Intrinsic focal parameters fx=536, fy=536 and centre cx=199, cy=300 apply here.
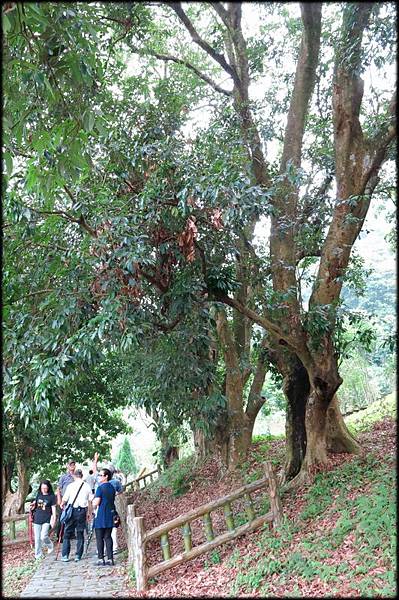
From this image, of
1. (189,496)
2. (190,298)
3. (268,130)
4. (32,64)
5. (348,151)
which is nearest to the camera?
(32,64)

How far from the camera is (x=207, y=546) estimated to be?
7.79m

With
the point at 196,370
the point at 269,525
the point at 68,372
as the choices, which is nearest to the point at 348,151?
the point at 196,370

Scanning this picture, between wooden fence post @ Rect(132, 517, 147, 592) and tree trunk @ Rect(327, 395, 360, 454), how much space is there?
4.05 metres

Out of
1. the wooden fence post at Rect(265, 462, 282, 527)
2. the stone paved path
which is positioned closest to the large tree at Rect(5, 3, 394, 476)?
the wooden fence post at Rect(265, 462, 282, 527)

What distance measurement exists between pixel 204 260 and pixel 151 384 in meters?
3.41

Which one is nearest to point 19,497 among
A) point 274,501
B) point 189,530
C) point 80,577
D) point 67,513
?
point 67,513

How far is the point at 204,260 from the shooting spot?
7.97 meters

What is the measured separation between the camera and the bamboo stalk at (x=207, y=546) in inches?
291

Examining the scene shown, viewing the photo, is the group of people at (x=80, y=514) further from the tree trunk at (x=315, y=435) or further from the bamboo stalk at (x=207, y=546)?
the tree trunk at (x=315, y=435)

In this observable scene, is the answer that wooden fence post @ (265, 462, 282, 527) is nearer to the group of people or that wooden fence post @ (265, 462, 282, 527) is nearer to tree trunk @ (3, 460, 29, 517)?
the group of people

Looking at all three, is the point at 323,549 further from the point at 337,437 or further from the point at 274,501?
the point at 337,437

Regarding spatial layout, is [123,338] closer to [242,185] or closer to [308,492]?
[242,185]

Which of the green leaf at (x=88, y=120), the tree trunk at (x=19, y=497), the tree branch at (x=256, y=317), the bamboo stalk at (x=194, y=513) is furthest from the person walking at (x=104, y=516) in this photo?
the tree trunk at (x=19, y=497)

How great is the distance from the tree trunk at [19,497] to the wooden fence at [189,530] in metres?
7.54
